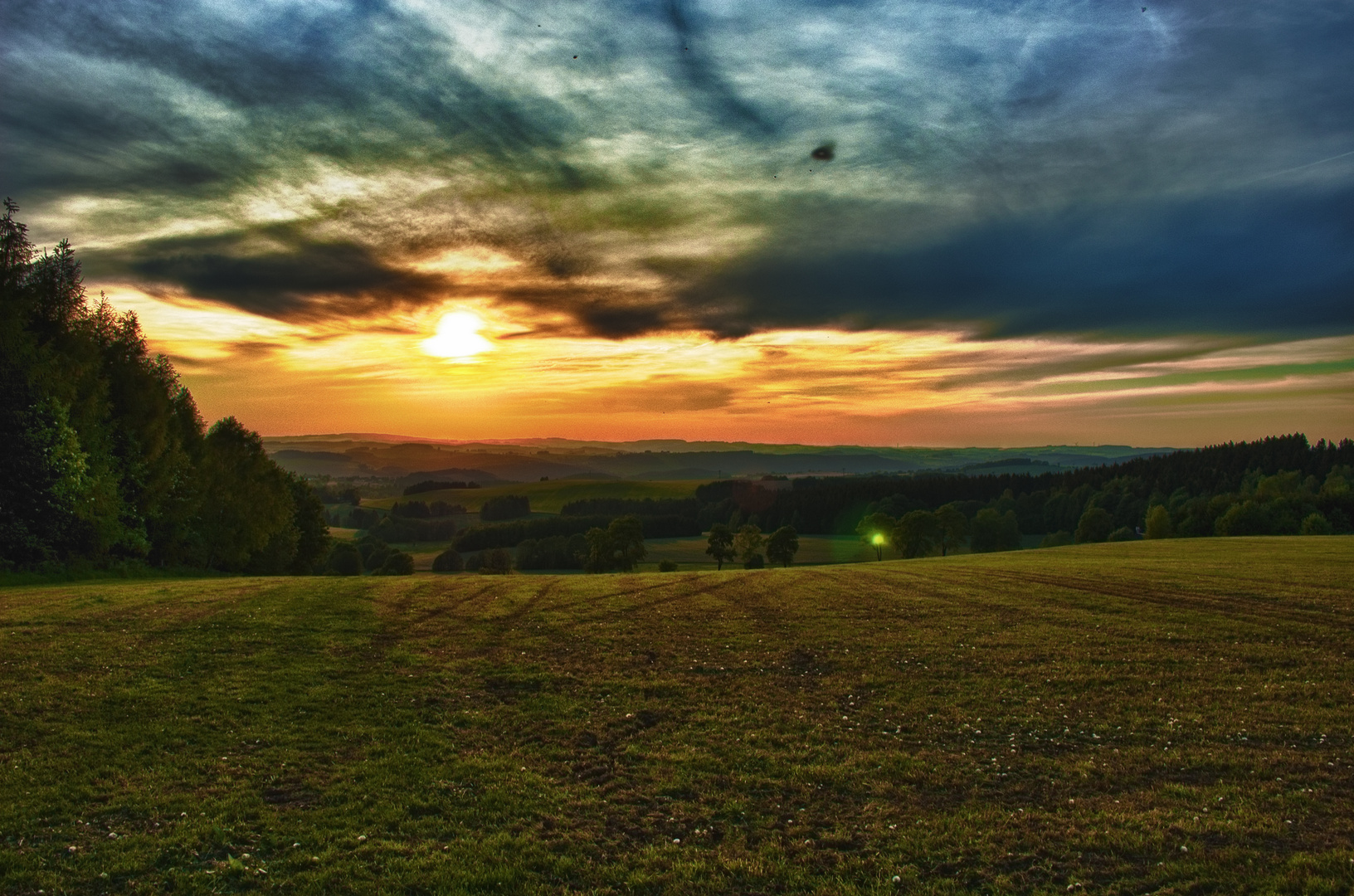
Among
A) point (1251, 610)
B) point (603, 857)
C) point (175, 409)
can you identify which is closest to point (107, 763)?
point (603, 857)

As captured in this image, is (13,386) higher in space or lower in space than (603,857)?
higher

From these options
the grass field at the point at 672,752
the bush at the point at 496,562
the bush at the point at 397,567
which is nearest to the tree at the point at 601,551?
the bush at the point at 496,562

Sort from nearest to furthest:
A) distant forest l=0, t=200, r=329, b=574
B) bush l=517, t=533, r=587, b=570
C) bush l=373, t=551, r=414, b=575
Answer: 1. distant forest l=0, t=200, r=329, b=574
2. bush l=373, t=551, r=414, b=575
3. bush l=517, t=533, r=587, b=570

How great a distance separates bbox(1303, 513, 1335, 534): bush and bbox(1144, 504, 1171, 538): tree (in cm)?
1670

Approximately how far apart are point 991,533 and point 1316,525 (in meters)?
45.8

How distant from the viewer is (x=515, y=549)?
522 ft

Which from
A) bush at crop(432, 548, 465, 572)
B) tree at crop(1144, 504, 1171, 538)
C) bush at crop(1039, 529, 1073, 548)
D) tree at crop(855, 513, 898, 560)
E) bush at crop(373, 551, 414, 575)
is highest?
tree at crop(1144, 504, 1171, 538)

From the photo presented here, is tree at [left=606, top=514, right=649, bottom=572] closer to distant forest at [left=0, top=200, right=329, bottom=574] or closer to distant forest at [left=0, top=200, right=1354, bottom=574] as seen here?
distant forest at [left=0, top=200, right=1354, bottom=574]

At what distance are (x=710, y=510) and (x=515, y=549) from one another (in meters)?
58.8

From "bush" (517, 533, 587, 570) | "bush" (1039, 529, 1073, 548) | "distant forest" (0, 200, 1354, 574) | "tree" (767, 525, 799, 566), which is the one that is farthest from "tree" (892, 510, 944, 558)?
"bush" (517, 533, 587, 570)

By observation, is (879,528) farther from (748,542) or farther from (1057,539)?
(1057,539)

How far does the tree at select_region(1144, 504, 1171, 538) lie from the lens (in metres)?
108

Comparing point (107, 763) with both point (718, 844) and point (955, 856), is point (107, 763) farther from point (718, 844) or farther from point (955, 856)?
point (955, 856)

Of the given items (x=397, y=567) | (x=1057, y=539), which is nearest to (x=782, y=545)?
(x=397, y=567)
